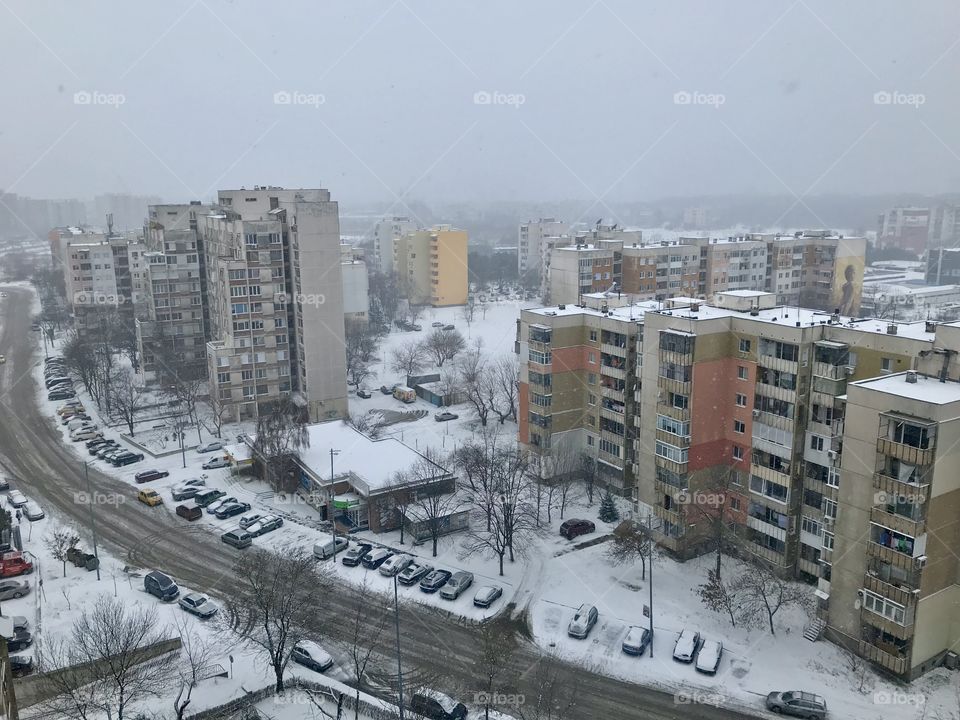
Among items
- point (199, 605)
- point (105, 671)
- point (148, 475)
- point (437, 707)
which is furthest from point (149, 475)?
point (437, 707)

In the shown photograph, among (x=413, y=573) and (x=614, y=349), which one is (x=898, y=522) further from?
(x=413, y=573)

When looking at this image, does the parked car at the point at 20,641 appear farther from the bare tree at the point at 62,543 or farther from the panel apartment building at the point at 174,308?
the panel apartment building at the point at 174,308

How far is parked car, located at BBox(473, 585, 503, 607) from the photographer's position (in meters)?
18.9

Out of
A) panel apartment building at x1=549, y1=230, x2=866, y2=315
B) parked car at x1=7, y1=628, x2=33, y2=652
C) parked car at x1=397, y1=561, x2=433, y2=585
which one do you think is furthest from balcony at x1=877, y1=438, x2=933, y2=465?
panel apartment building at x1=549, y1=230, x2=866, y2=315

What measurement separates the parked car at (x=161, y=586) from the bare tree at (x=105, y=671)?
8.70ft

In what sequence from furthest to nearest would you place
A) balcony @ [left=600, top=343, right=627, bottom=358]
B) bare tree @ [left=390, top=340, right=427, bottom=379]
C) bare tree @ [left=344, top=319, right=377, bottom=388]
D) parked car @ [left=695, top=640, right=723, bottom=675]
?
bare tree @ [left=390, top=340, right=427, bottom=379] → bare tree @ [left=344, top=319, right=377, bottom=388] → balcony @ [left=600, top=343, right=627, bottom=358] → parked car @ [left=695, top=640, right=723, bottom=675]

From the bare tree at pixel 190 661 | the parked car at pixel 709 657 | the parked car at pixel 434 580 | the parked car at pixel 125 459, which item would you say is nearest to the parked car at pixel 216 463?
the parked car at pixel 125 459

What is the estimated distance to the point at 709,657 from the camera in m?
16.3

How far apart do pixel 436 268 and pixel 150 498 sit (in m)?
44.1

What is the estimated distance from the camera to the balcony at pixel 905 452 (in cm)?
1463

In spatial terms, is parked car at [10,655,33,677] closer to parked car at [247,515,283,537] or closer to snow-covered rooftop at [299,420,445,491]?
parked car at [247,515,283,537]

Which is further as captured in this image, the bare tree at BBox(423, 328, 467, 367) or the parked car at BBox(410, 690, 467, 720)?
the bare tree at BBox(423, 328, 467, 367)

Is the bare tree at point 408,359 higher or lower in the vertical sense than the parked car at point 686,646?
higher

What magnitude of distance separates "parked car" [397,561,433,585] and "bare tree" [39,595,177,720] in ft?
20.1
